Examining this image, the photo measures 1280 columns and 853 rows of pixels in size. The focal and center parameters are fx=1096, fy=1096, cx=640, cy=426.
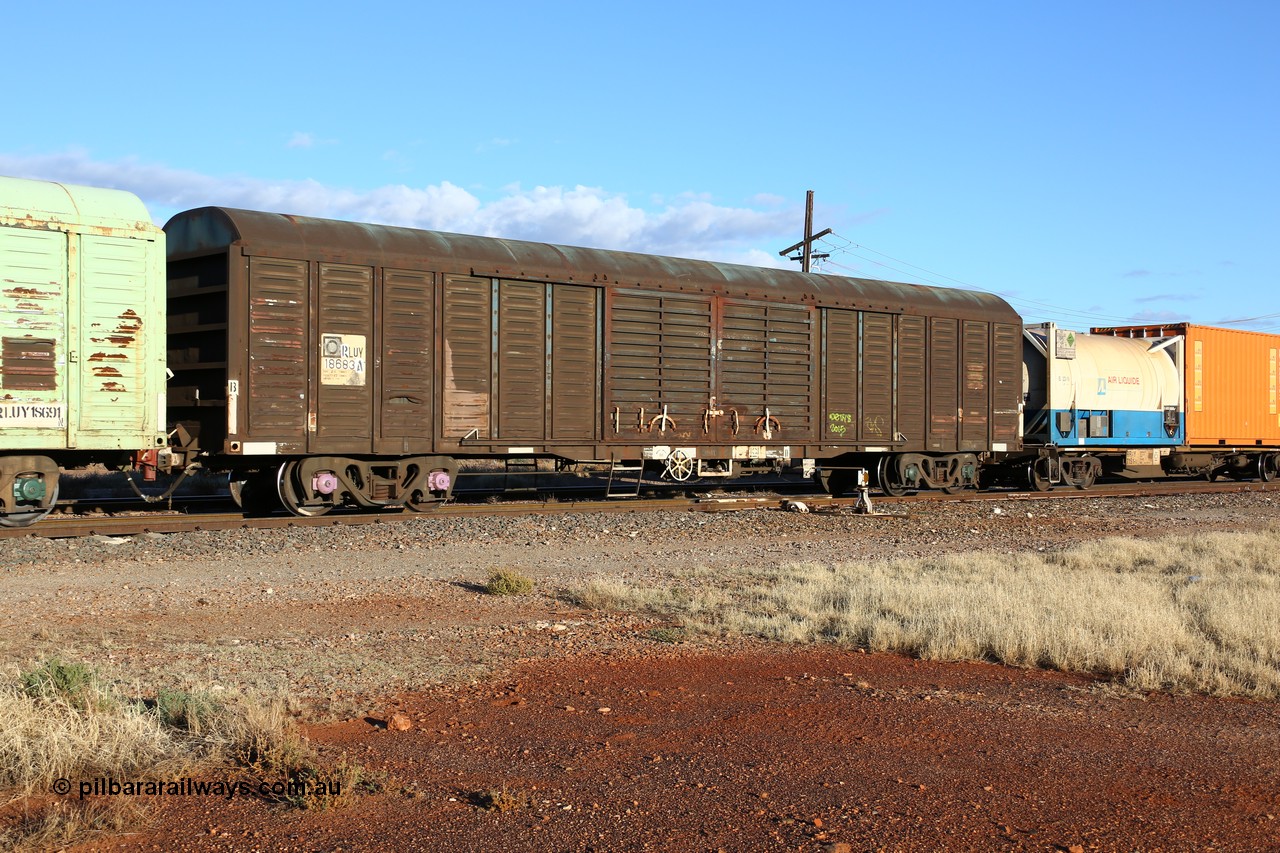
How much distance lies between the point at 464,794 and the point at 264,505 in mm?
11236

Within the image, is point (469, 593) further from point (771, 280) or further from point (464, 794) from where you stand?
point (771, 280)

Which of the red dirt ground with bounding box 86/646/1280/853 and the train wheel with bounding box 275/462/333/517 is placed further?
the train wheel with bounding box 275/462/333/517

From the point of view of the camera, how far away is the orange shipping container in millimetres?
25438

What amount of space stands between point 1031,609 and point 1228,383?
2079 centimetres

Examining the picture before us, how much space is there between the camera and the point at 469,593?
10.0m

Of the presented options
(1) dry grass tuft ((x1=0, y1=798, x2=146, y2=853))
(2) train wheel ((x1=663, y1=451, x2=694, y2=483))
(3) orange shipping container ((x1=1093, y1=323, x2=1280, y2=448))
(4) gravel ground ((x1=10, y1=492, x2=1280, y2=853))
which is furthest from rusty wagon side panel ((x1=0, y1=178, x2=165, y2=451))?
(3) orange shipping container ((x1=1093, y1=323, x2=1280, y2=448))

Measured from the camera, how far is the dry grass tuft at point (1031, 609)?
298 inches

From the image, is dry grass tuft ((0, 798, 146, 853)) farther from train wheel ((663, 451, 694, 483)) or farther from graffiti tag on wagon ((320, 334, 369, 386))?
train wheel ((663, 451, 694, 483))

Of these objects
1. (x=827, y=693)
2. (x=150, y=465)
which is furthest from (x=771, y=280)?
(x=827, y=693)

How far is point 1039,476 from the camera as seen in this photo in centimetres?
2262

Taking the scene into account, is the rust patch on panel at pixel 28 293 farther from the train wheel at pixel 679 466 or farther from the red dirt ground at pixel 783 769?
the train wheel at pixel 679 466

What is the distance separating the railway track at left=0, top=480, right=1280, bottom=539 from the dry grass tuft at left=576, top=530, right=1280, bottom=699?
5.02 metres

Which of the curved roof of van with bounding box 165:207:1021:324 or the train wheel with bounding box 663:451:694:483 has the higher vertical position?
the curved roof of van with bounding box 165:207:1021:324

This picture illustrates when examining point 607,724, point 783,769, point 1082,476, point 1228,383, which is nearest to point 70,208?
point 607,724
